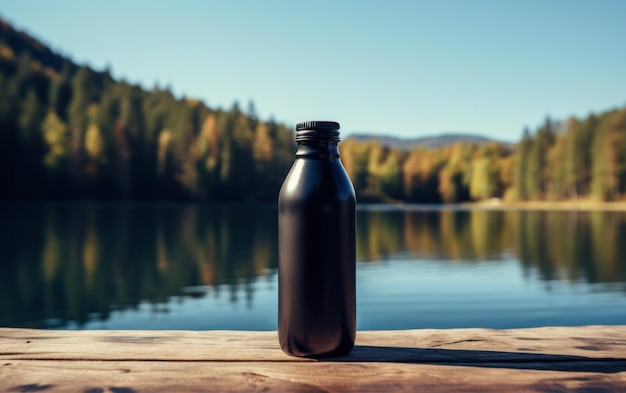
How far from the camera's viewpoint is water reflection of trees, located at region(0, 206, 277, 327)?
15.7 meters

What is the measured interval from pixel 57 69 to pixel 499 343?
658 ft

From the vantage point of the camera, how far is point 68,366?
Answer: 1861mm

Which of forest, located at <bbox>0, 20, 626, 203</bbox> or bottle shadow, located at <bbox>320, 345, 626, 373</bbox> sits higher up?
forest, located at <bbox>0, 20, 626, 203</bbox>

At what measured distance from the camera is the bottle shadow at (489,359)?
1861 mm

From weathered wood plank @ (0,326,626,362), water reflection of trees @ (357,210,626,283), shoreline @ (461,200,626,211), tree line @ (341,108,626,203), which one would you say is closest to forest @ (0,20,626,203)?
tree line @ (341,108,626,203)

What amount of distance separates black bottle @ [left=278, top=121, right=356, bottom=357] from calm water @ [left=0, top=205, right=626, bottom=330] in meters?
10.9

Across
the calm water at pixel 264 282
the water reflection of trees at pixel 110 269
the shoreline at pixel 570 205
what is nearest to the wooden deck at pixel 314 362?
the calm water at pixel 264 282

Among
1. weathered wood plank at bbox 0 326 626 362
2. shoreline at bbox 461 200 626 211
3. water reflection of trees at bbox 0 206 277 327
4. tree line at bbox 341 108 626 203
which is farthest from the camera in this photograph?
shoreline at bbox 461 200 626 211

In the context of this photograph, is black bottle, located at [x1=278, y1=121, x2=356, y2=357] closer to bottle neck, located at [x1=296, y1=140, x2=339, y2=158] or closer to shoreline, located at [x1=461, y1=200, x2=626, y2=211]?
bottle neck, located at [x1=296, y1=140, x2=339, y2=158]

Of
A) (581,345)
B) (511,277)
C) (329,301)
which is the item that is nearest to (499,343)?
(581,345)

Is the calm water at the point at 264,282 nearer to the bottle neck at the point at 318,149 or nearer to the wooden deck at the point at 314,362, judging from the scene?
the wooden deck at the point at 314,362

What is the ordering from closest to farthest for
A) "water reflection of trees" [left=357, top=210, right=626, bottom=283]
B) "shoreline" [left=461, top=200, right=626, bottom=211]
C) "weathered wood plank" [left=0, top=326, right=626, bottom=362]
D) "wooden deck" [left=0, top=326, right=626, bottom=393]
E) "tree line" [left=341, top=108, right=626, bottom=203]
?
1. "wooden deck" [left=0, top=326, right=626, bottom=393]
2. "weathered wood plank" [left=0, top=326, right=626, bottom=362]
3. "water reflection of trees" [left=357, top=210, right=626, bottom=283]
4. "tree line" [left=341, top=108, right=626, bottom=203]
5. "shoreline" [left=461, top=200, right=626, bottom=211]

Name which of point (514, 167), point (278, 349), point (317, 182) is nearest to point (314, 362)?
point (278, 349)

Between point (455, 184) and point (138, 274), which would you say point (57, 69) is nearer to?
point (455, 184)
